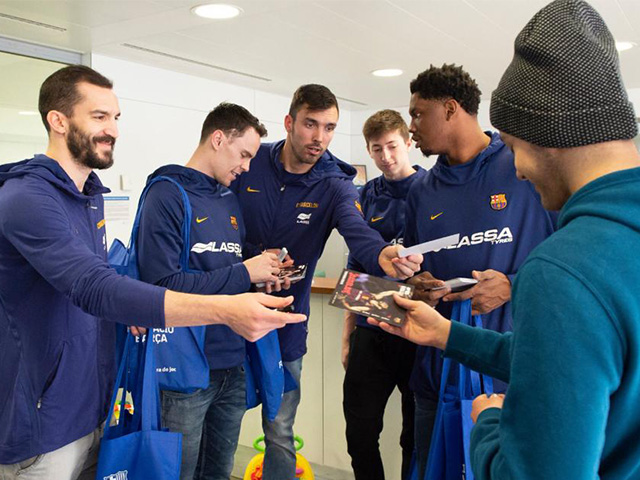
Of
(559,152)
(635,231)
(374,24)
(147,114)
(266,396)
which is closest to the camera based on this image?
(635,231)

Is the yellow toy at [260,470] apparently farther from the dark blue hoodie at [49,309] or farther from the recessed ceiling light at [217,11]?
the recessed ceiling light at [217,11]

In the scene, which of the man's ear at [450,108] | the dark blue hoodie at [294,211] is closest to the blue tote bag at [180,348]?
the dark blue hoodie at [294,211]

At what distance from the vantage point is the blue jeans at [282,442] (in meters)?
2.42

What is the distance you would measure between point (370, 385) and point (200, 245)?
1.00 metres

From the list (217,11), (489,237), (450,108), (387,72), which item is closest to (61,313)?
(489,237)

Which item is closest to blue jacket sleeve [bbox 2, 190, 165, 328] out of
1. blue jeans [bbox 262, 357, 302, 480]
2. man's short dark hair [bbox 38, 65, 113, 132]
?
man's short dark hair [bbox 38, 65, 113, 132]

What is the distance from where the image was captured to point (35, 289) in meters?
1.50

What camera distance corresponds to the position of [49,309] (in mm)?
1518

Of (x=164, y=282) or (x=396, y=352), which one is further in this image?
(x=396, y=352)

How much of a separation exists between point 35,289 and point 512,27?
365 centimetres

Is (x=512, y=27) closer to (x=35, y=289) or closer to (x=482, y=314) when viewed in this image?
(x=482, y=314)

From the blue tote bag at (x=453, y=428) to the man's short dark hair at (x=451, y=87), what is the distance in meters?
0.89

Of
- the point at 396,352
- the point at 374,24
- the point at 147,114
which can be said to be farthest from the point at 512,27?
the point at 147,114

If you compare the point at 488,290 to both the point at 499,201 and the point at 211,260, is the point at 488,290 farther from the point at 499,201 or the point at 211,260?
the point at 211,260
